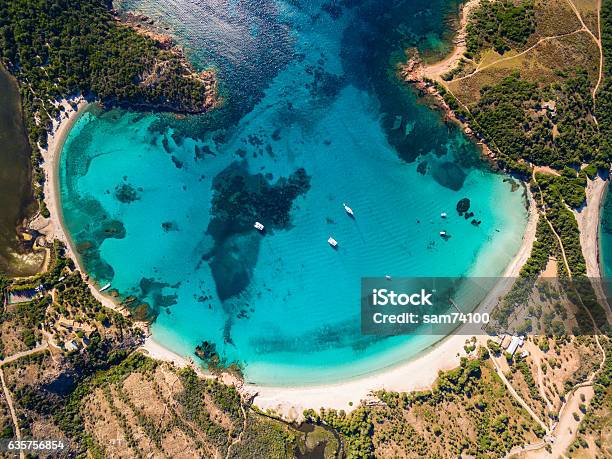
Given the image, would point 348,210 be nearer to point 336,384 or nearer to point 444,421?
point 336,384

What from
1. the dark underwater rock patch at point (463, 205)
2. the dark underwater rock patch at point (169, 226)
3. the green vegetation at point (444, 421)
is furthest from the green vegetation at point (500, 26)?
the dark underwater rock patch at point (169, 226)

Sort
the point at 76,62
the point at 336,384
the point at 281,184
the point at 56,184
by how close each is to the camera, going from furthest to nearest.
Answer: the point at 336,384 → the point at 281,184 → the point at 56,184 → the point at 76,62

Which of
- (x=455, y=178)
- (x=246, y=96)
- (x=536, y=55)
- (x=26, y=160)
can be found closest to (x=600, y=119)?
(x=536, y=55)

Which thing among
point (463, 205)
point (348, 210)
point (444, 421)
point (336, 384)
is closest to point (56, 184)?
point (348, 210)

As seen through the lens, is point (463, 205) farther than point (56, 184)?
Yes

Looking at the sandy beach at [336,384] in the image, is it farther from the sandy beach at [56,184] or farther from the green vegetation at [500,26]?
the green vegetation at [500,26]

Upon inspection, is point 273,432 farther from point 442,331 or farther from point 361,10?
point 361,10

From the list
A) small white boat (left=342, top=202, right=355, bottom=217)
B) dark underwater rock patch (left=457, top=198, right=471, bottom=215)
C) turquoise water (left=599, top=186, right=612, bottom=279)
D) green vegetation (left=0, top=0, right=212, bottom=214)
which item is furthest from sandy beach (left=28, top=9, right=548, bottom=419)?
small white boat (left=342, top=202, right=355, bottom=217)
